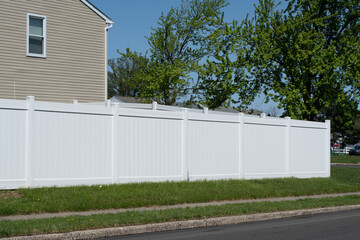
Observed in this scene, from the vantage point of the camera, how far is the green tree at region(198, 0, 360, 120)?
25.6 m

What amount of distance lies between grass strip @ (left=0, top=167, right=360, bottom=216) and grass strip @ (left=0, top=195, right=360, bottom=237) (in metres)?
1.13

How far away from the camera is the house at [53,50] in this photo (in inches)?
718

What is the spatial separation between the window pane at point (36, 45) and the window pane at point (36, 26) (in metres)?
0.18

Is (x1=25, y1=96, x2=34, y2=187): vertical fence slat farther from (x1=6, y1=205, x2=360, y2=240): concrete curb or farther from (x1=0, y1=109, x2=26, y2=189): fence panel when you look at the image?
(x1=6, y1=205, x2=360, y2=240): concrete curb

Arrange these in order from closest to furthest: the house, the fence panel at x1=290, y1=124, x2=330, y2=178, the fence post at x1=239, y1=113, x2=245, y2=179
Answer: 1. the fence post at x1=239, y1=113, x2=245, y2=179
2. the house
3. the fence panel at x1=290, y1=124, x2=330, y2=178

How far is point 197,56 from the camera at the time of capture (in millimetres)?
40312

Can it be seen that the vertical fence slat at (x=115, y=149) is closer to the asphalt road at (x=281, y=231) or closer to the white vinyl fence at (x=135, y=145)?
the white vinyl fence at (x=135, y=145)

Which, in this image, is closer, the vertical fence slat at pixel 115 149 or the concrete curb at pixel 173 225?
the concrete curb at pixel 173 225

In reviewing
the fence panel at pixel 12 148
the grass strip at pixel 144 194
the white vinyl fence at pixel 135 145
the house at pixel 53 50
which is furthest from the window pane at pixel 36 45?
the grass strip at pixel 144 194

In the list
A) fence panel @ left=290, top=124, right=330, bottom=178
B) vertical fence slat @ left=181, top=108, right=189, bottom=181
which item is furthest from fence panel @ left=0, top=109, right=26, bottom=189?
fence panel @ left=290, top=124, right=330, bottom=178

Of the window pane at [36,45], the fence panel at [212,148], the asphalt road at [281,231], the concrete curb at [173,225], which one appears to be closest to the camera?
the concrete curb at [173,225]

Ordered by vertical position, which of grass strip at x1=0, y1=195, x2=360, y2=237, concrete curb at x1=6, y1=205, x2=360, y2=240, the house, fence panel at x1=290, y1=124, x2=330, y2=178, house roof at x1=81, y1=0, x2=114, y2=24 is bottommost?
concrete curb at x1=6, y1=205, x2=360, y2=240

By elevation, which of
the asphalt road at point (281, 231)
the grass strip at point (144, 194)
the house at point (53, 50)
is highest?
the house at point (53, 50)

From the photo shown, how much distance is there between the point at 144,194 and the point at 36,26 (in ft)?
29.9
